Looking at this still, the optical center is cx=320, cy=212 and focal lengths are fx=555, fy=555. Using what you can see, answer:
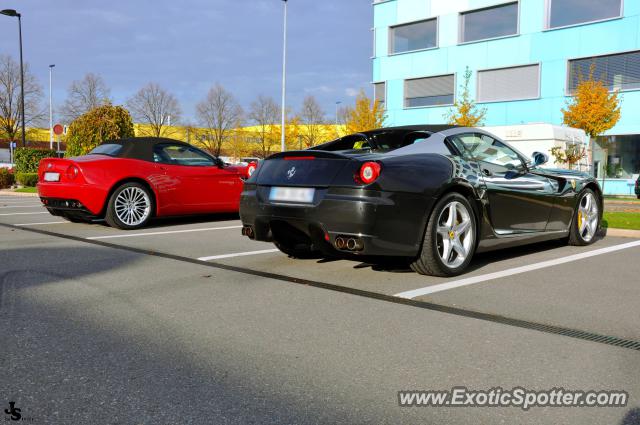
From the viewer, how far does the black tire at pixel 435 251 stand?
4.52 m

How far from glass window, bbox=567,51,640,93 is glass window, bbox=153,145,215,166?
2141 centimetres

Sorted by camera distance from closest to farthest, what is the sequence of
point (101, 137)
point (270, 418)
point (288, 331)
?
point (270, 418) < point (288, 331) < point (101, 137)

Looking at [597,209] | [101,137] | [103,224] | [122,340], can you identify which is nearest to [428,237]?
[122,340]

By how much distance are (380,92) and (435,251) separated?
31906mm

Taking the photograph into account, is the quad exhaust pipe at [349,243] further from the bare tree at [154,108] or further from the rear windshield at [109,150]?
the bare tree at [154,108]

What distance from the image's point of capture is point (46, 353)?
2.76m

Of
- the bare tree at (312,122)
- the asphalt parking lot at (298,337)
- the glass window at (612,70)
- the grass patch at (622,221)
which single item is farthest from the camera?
the bare tree at (312,122)

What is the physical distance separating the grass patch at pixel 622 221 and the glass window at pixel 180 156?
633 cm

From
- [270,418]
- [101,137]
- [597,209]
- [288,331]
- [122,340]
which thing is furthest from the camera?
[101,137]

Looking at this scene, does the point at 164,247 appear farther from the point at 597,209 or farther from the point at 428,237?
the point at 597,209

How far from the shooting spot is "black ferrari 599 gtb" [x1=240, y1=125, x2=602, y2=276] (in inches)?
169

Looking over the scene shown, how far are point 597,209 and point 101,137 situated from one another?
19307mm

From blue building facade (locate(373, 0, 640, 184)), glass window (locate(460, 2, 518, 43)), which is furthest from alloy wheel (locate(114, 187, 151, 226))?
glass window (locate(460, 2, 518, 43))

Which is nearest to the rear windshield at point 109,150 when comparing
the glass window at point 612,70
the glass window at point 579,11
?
the glass window at point 612,70
